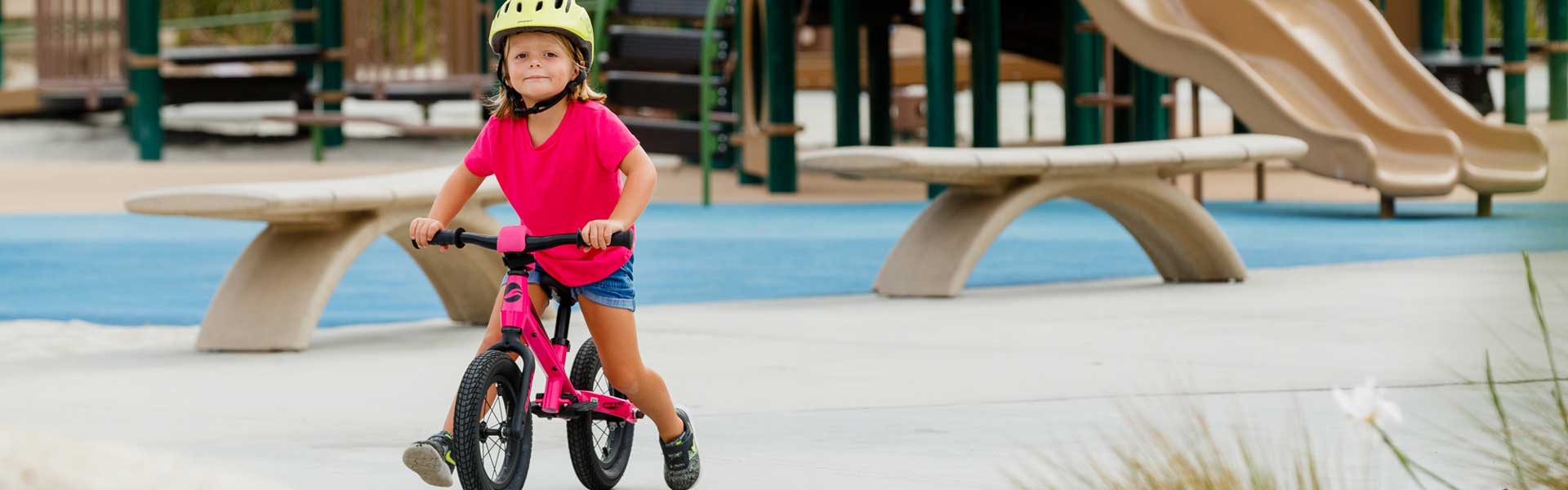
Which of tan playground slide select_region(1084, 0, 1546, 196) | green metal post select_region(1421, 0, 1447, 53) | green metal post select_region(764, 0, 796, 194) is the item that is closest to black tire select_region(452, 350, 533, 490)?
tan playground slide select_region(1084, 0, 1546, 196)

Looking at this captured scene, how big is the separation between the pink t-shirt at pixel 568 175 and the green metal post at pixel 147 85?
17.9 m

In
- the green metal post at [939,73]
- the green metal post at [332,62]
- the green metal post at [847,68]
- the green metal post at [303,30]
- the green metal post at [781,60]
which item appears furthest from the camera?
the green metal post at [303,30]

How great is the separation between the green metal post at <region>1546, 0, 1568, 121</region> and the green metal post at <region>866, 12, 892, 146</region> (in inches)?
203

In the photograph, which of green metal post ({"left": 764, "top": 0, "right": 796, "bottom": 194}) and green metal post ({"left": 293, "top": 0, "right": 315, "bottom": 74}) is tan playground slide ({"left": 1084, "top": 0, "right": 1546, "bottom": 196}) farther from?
green metal post ({"left": 293, "top": 0, "right": 315, "bottom": 74})

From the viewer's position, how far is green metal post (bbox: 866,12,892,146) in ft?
56.9

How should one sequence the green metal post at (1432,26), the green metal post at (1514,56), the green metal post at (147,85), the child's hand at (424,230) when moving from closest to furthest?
1. the child's hand at (424,230)
2. the green metal post at (1514,56)
3. the green metal post at (1432,26)
4. the green metal post at (147,85)

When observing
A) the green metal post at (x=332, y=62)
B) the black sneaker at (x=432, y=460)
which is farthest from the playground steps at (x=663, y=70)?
the black sneaker at (x=432, y=460)

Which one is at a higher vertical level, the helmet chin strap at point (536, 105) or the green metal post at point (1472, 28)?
the green metal post at point (1472, 28)

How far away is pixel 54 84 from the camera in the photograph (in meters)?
22.9

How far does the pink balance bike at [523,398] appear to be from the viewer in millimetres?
3967

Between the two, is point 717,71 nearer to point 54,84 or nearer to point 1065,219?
point 1065,219

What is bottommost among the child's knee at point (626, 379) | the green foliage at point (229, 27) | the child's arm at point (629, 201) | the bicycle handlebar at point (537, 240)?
the child's knee at point (626, 379)

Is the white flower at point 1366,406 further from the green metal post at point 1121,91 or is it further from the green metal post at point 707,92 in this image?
the green metal post at point 1121,91

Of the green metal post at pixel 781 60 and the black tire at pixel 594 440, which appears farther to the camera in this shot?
the green metal post at pixel 781 60
